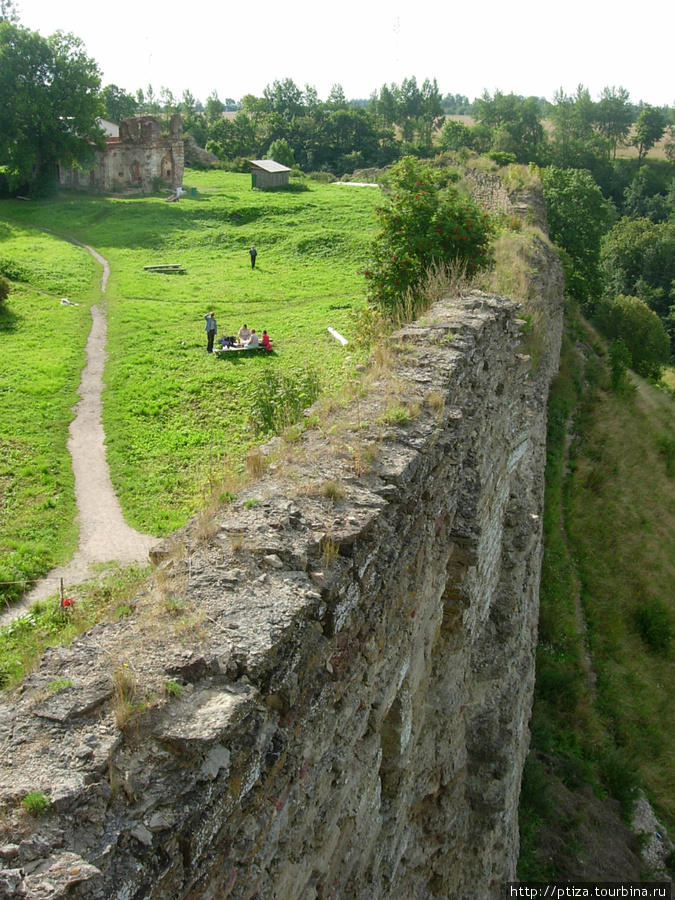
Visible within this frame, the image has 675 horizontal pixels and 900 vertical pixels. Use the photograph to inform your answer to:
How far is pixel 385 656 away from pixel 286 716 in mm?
1503

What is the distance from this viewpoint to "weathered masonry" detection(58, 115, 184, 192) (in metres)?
41.7

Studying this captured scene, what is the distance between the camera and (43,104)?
3838cm

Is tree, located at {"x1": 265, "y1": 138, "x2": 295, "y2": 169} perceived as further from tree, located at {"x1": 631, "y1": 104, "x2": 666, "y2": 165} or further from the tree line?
tree, located at {"x1": 631, "y1": 104, "x2": 666, "y2": 165}

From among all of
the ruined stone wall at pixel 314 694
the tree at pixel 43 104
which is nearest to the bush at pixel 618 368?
the ruined stone wall at pixel 314 694

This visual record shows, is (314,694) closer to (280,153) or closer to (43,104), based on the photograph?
(43,104)

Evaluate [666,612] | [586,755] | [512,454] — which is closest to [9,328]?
[512,454]

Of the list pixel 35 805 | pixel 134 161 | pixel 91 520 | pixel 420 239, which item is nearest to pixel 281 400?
pixel 91 520

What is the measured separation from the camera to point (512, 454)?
33.8ft

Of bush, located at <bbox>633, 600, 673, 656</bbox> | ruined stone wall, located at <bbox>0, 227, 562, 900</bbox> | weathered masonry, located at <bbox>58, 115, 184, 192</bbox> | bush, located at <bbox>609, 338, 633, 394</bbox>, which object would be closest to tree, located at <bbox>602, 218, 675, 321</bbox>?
bush, located at <bbox>609, 338, 633, 394</bbox>

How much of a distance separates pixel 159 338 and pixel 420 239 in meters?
7.02

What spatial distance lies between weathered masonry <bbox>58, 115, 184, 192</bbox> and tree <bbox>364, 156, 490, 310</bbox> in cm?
3365

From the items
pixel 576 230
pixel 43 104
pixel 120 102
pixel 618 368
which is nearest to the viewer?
pixel 618 368

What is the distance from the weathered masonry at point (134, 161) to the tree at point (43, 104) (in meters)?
1.26

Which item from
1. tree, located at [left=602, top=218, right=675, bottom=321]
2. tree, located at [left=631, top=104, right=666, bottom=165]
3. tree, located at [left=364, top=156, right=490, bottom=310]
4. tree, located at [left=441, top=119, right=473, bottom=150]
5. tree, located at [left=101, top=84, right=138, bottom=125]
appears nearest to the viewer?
tree, located at [left=364, top=156, right=490, bottom=310]
